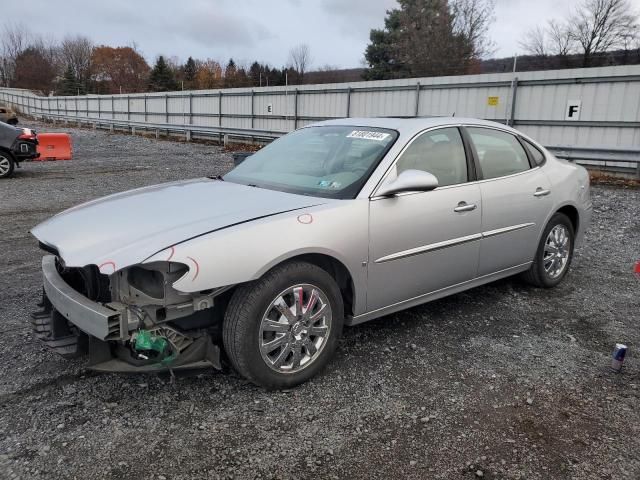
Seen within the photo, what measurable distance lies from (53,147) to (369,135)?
50.2ft

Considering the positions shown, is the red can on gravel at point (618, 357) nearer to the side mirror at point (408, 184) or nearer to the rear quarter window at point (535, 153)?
the side mirror at point (408, 184)

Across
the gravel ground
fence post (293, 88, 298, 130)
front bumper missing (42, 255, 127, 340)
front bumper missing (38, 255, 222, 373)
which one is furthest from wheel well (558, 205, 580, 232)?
fence post (293, 88, 298, 130)

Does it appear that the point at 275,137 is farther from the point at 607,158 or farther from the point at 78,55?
the point at 78,55

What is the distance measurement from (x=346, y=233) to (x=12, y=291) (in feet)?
10.7

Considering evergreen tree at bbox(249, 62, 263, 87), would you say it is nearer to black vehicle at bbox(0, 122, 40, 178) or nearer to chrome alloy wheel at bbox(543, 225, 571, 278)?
black vehicle at bbox(0, 122, 40, 178)

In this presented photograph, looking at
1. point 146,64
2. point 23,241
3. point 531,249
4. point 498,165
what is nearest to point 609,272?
point 531,249

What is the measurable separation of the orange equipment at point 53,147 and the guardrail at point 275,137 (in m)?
6.50

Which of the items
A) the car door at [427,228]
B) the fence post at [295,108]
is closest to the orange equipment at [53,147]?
the fence post at [295,108]

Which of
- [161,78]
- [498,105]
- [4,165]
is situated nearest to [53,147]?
[4,165]

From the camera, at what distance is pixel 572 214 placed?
512 cm

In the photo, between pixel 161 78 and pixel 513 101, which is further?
pixel 161 78

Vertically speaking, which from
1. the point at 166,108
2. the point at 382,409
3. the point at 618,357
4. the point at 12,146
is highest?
the point at 166,108

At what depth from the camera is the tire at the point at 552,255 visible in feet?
15.7

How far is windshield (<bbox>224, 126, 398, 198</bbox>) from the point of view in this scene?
11.5 ft
